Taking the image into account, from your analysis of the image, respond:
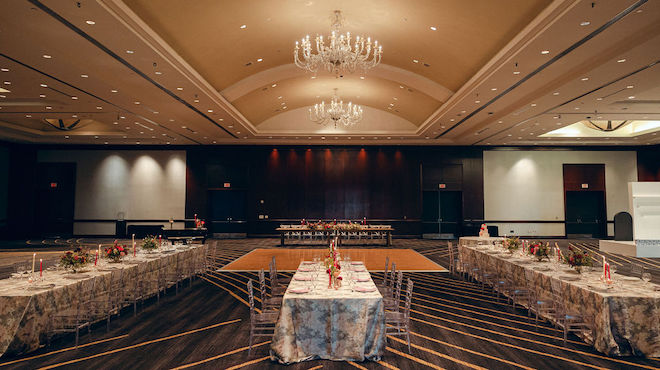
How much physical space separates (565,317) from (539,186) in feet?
50.2

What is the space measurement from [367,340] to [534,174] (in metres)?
16.9

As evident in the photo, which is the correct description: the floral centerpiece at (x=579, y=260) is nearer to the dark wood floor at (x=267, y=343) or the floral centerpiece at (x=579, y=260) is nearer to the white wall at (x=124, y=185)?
the dark wood floor at (x=267, y=343)

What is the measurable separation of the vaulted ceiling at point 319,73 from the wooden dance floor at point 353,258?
474 centimetres

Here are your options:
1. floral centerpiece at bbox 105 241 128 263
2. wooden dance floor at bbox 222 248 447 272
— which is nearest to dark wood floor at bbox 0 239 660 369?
floral centerpiece at bbox 105 241 128 263

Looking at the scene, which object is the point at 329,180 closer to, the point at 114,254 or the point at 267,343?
the point at 114,254

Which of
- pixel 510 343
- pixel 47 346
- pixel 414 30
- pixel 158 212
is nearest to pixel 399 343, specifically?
pixel 510 343

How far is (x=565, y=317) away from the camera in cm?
475

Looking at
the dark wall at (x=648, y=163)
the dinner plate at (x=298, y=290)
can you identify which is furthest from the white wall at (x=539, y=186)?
the dinner plate at (x=298, y=290)

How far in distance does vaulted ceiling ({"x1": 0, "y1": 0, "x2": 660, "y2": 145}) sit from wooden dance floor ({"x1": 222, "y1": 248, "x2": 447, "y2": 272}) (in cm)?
474

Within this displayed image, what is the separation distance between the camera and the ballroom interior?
182 inches

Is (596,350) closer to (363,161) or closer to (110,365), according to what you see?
(110,365)

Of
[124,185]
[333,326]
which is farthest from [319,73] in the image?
[124,185]

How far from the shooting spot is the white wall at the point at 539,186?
1805cm

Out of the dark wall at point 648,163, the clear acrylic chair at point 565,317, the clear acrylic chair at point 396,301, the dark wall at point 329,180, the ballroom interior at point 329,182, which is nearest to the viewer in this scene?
the ballroom interior at point 329,182
